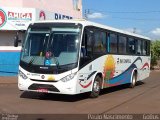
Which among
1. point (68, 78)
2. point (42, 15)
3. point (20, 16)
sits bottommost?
point (68, 78)

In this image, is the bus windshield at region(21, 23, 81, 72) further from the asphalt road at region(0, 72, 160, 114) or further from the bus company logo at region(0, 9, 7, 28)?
the bus company logo at region(0, 9, 7, 28)

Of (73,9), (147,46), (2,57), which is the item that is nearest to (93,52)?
(147,46)

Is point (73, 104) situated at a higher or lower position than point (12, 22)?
lower

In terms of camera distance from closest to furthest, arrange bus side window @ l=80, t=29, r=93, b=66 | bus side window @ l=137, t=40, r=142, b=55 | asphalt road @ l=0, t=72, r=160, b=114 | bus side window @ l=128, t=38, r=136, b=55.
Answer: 1. asphalt road @ l=0, t=72, r=160, b=114
2. bus side window @ l=80, t=29, r=93, b=66
3. bus side window @ l=128, t=38, r=136, b=55
4. bus side window @ l=137, t=40, r=142, b=55

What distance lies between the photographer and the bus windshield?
13.6m

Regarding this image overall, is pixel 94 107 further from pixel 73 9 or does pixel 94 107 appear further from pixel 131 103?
pixel 73 9

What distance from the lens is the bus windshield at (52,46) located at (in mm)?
13586

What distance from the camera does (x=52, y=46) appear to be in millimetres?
13805

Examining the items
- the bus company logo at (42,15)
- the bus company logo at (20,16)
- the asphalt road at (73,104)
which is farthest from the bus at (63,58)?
the bus company logo at (42,15)

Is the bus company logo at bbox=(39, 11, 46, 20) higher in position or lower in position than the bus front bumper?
higher

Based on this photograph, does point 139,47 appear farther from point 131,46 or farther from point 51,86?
point 51,86

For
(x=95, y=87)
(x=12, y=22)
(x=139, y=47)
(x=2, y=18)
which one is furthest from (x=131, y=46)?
(x=2, y=18)

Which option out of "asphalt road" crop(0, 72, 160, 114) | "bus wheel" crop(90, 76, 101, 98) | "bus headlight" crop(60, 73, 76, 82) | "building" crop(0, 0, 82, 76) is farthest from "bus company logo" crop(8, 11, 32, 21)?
"bus headlight" crop(60, 73, 76, 82)

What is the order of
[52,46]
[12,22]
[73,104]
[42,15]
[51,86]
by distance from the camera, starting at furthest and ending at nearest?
[42,15], [12,22], [52,46], [51,86], [73,104]
